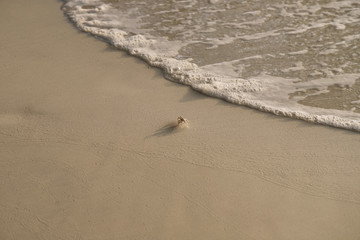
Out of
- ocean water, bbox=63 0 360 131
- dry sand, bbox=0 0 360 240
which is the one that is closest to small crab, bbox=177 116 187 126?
dry sand, bbox=0 0 360 240

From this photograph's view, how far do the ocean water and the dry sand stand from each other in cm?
25

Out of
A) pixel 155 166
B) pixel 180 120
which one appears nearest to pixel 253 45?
pixel 180 120

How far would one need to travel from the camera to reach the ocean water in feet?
11.1

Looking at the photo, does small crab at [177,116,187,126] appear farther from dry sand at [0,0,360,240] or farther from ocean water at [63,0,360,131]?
ocean water at [63,0,360,131]

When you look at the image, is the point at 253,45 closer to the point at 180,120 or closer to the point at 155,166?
the point at 180,120

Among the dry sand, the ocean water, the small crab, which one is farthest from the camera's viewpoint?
the ocean water

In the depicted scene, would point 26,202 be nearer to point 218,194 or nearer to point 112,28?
point 218,194

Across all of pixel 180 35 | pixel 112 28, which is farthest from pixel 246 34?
pixel 112 28

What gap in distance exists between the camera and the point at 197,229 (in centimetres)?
228

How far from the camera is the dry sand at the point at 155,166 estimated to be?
2324 millimetres

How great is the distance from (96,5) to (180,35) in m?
1.79

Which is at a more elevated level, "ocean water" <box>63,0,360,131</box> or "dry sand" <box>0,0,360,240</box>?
"ocean water" <box>63,0,360,131</box>

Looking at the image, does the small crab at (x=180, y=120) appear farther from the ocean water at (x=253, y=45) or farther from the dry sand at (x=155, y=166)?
the ocean water at (x=253, y=45)

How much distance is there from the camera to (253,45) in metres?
4.23
